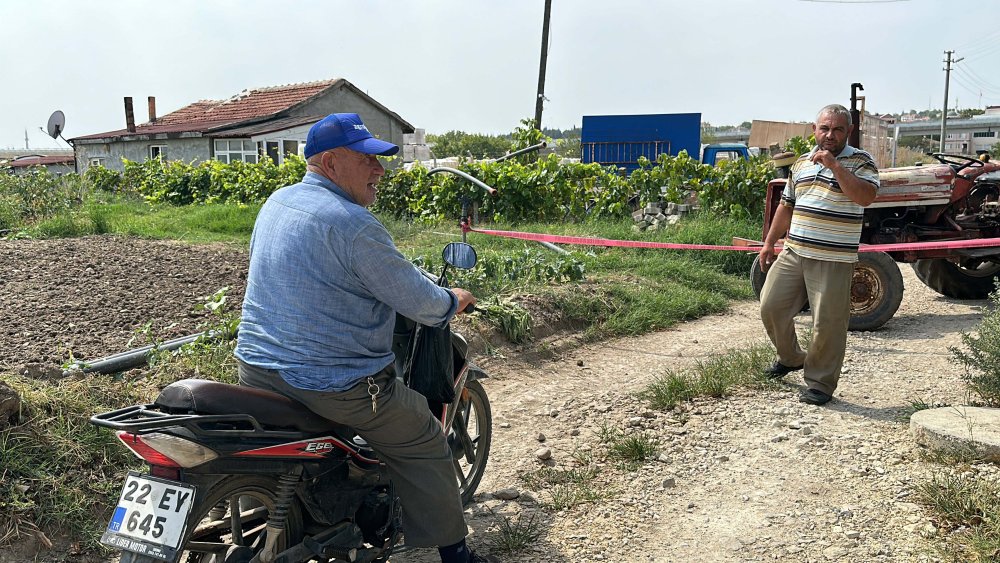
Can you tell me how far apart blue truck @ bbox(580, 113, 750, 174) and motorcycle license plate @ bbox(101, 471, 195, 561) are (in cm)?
2327

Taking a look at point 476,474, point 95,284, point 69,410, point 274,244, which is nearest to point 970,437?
point 476,474

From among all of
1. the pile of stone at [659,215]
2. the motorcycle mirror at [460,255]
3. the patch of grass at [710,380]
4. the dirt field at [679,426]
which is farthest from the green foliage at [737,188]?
the motorcycle mirror at [460,255]

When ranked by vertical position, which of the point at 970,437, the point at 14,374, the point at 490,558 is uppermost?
the point at 14,374

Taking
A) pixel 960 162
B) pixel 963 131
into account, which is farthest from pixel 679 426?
pixel 963 131

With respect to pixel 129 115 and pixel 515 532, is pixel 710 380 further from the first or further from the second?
pixel 129 115

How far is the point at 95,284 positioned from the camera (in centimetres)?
785

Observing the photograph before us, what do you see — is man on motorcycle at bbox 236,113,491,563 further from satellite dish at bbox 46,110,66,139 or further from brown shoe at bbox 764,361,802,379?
satellite dish at bbox 46,110,66,139

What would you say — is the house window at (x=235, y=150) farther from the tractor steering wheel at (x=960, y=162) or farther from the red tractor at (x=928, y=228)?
the tractor steering wheel at (x=960, y=162)

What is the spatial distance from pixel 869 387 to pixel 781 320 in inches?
35.4

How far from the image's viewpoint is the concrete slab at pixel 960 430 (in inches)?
171

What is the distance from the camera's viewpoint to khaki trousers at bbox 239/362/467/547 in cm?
315

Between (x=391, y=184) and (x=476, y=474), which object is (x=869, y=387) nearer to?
(x=476, y=474)

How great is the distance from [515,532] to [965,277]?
311 inches

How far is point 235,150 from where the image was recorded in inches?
1309
